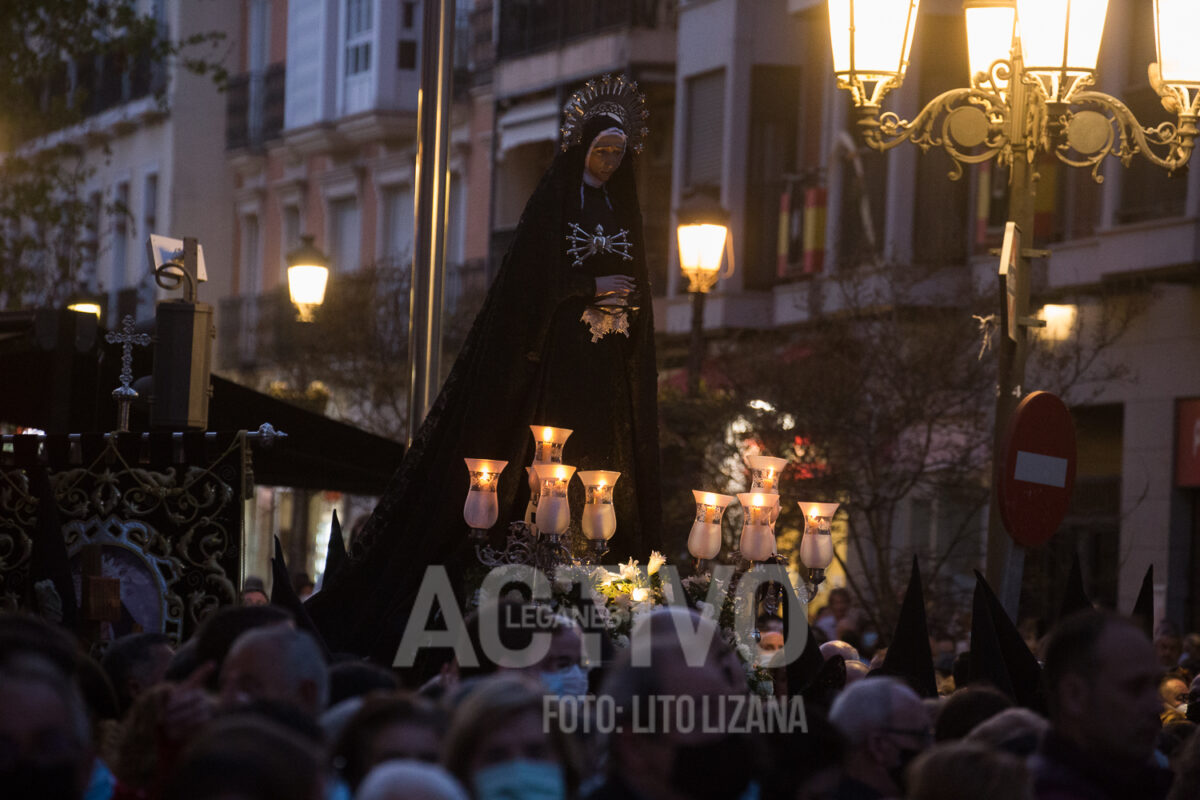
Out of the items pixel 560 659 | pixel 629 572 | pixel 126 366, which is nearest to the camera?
pixel 560 659

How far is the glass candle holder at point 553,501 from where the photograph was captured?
862 centimetres

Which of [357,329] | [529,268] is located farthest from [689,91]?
[529,268]

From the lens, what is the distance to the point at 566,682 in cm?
692

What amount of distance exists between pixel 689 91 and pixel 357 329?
200 inches

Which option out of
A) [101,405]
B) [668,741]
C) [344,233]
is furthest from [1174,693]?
[344,233]

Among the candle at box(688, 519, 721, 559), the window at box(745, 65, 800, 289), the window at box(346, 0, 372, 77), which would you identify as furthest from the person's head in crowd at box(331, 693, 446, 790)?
the window at box(346, 0, 372, 77)

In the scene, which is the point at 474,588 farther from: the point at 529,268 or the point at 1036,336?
the point at 1036,336

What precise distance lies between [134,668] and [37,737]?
206cm

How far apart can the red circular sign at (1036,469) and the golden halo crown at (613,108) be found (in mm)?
2024

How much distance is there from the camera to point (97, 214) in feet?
141

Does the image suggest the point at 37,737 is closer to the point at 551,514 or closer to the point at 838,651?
the point at 551,514

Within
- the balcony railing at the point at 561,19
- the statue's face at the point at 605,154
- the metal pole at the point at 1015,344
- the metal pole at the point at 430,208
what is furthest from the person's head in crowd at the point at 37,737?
the balcony railing at the point at 561,19

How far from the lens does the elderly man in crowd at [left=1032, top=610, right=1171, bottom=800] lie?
5.43m

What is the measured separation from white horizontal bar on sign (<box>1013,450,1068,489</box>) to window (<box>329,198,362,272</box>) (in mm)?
28604
